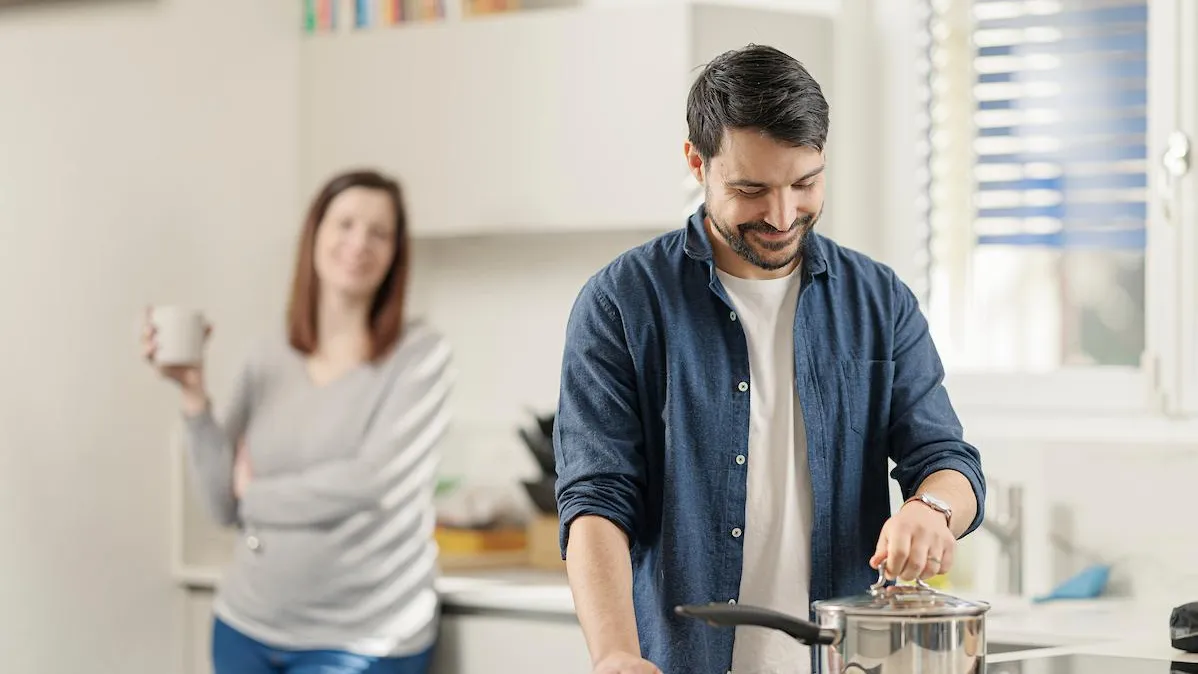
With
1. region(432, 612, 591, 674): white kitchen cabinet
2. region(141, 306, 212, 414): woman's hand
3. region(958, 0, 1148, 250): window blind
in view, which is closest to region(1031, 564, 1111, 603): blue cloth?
region(958, 0, 1148, 250): window blind

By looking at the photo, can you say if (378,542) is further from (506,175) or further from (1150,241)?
(1150,241)

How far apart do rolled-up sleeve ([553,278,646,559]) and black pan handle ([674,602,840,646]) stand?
32cm

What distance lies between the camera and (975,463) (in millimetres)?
1541

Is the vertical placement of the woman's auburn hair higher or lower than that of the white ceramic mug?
higher

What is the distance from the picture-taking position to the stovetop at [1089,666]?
59.2 inches

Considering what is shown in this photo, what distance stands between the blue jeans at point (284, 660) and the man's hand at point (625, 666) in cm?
147

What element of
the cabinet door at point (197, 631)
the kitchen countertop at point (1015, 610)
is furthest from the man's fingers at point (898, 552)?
the cabinet door at point (197, 631)

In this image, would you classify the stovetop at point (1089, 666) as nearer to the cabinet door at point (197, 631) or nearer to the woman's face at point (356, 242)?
the woman's face at point (356, 242)

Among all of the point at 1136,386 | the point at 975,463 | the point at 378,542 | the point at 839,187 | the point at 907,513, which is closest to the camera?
the point at 907,513

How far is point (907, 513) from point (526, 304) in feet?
7.03

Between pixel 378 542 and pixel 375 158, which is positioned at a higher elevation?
pixel 375 158

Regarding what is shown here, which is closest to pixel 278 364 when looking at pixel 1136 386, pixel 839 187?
pixel 839 187

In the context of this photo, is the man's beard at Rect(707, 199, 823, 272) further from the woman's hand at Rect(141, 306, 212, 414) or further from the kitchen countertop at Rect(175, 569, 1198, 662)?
the woman's hand at Rect(141, 306, 212, 414)

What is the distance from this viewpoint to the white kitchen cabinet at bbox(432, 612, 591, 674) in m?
2.71
